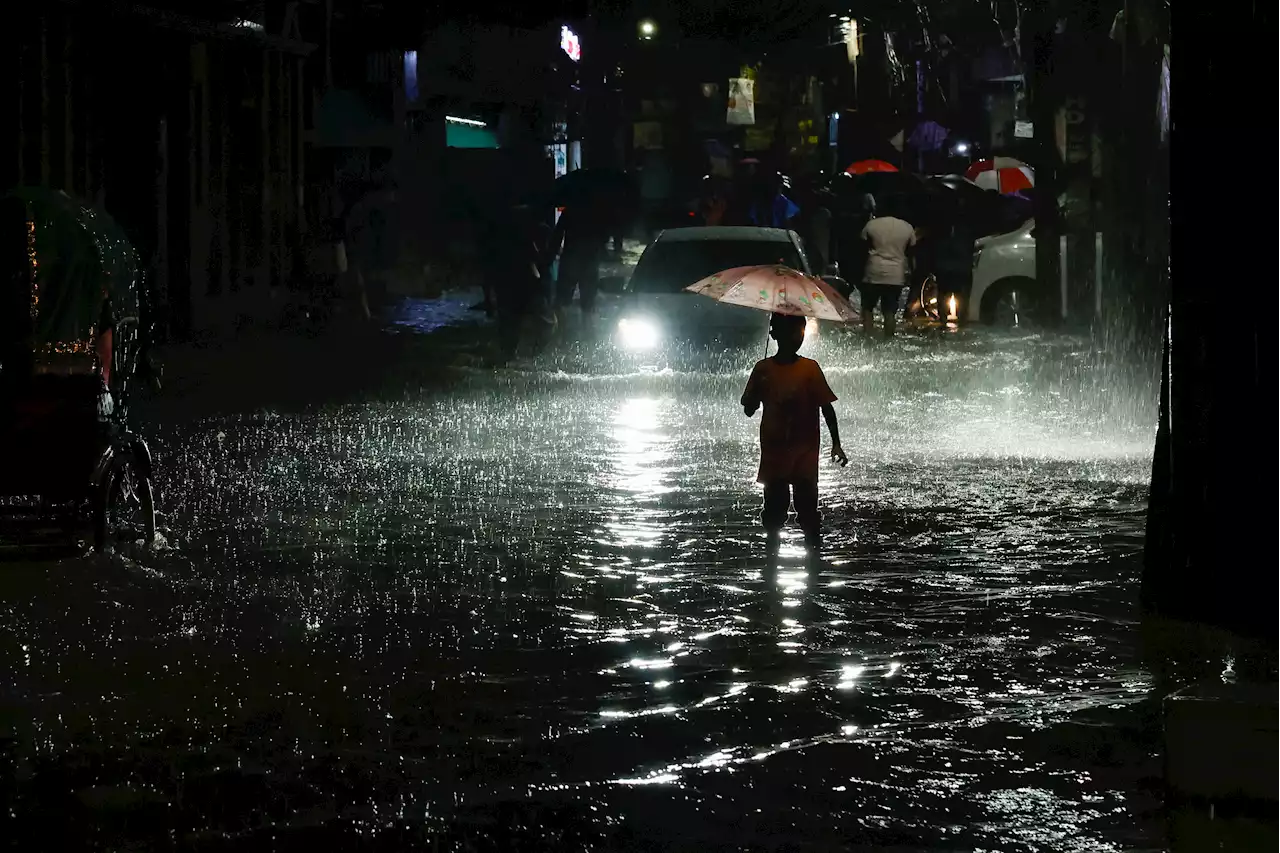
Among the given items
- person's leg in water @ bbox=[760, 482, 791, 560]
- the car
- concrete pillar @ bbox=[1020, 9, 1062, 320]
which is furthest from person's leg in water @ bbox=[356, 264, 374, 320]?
person's leg in water @ bbox=[760, 482, 791, 560]

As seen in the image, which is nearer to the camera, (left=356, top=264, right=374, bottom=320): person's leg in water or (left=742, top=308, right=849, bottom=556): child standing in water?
(left=742, top=308, right=849, bottom=556): child standing in water

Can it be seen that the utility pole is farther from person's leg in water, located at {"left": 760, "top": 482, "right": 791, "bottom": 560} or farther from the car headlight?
person's leg in water, located at {"left": 760, "top": 482, "right": 791, "bottom": 560}

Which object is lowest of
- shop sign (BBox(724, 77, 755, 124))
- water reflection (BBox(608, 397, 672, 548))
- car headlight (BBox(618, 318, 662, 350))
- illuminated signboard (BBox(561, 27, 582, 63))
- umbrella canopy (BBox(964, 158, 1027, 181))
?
water reflection (BBox(608, 397, 672, 548))

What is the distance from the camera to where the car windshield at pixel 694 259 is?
23.0 metres

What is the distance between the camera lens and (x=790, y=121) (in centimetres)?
8169

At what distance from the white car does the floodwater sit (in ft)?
49.0

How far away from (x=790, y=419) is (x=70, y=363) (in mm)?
3533

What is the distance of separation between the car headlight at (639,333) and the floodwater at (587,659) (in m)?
7.44

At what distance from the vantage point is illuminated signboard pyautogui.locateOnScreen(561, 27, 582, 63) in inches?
2000

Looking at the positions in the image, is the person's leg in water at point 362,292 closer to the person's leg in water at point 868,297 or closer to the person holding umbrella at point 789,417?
the person's leg in water at point 868,297

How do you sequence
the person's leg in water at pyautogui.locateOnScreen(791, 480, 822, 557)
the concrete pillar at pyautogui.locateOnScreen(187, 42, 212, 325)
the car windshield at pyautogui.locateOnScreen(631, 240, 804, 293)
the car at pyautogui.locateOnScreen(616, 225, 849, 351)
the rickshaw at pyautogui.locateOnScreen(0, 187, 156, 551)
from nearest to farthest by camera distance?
the rickshaw at pyautogui.locateOnScreen(0, 187, 156, 551)
the person's leg in water at pyautogui.locateOnScreen(791, 480, 822, 557)
the car at pyautogui.locateOnScreen(616, 225, 849, 351)
the car windshield at pyautogui.locateOnScreen(631, 240, 804, 293)
the concrete pillar at pyautogui.locateOnScreen(187, 42, 212, 325)

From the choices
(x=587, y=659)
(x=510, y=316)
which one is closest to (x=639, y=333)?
(x=510, y=316)

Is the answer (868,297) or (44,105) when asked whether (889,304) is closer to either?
(868,297)

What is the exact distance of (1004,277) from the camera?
29922 millimetres
